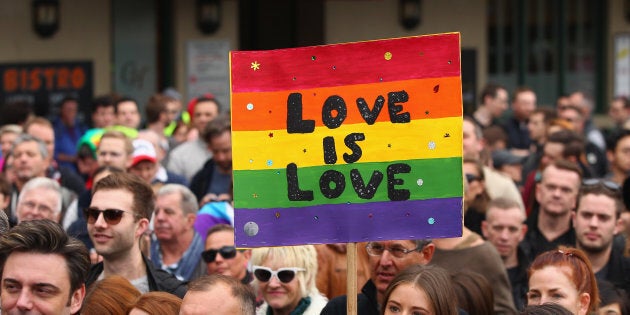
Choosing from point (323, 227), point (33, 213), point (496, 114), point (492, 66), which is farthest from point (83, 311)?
point (492, 66)

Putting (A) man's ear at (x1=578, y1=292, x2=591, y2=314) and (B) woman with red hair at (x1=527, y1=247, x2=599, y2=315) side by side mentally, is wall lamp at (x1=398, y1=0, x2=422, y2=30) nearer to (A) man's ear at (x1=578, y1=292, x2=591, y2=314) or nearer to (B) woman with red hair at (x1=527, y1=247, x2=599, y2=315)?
(B) woman with red hair at (x1=527, y1=247, x2=599, y2=315)

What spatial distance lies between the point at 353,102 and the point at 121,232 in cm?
154

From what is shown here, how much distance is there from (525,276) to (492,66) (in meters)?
11.5

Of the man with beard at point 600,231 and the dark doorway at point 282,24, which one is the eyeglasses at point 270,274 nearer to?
the man with beard at point 600,231

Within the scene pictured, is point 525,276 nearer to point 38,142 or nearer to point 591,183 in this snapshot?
point 591,183

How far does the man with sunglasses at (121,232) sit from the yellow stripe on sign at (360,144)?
998 mm

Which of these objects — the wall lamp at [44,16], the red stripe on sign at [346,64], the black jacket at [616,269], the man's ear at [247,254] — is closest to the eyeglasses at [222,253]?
the man's ear at [247,254]

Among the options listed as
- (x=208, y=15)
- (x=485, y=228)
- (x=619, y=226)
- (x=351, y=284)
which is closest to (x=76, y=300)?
(x=351, y=284)

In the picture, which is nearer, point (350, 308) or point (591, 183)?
point (350, 308)

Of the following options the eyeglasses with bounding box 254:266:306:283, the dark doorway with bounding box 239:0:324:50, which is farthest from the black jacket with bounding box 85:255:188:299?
the dark doorway with bounding box 239:0:324:50

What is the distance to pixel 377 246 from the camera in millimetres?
6469

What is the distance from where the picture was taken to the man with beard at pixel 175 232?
7.79 meters

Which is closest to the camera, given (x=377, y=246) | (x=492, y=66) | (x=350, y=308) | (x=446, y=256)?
(x=350, y=308)

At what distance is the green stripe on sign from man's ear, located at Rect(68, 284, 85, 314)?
0.79 m
